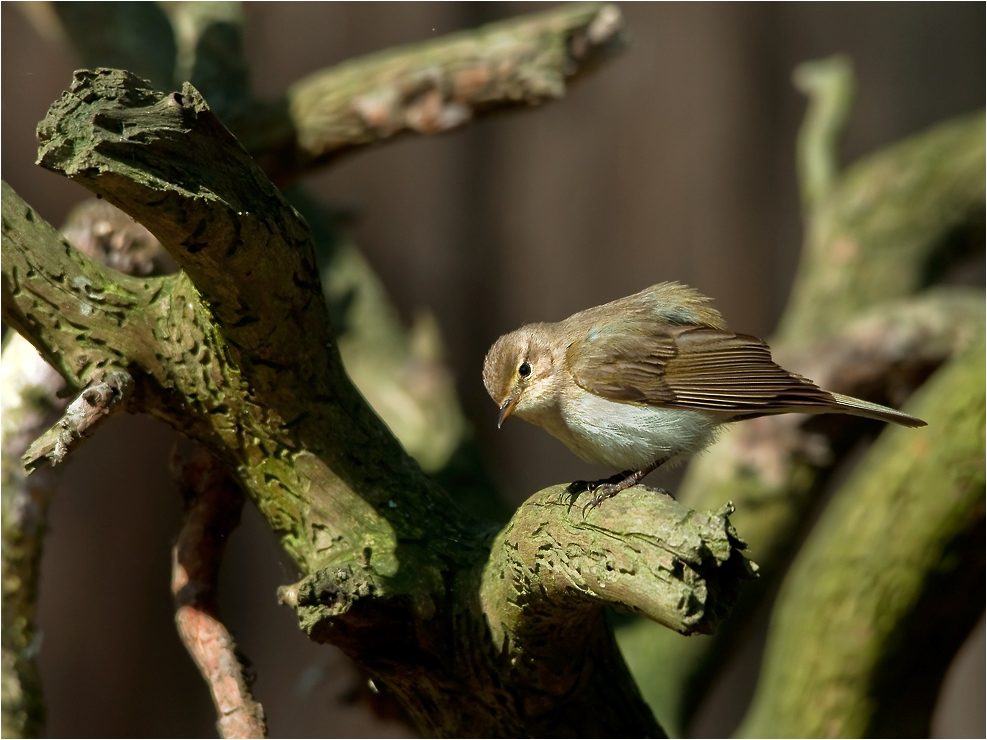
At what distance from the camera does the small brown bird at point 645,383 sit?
7.34ft

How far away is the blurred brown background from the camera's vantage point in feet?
14.0

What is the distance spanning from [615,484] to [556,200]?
9.24ft

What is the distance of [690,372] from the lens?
2322mm

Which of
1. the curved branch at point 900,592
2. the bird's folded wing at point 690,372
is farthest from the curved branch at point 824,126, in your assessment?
the bird's folded wing at point 690,372

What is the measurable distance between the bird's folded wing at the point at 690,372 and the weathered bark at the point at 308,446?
0.51 metres

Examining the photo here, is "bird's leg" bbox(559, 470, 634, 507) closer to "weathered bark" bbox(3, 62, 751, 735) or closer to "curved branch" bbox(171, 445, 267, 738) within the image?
"weathered bark" bbox(3, 62, 751, 735)

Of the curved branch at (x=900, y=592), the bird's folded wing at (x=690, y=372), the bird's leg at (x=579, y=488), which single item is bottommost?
the curved branch at (x=900, y=592)

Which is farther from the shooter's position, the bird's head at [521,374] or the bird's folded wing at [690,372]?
the bird's head at [521,374]

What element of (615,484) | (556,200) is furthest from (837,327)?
(615,484)

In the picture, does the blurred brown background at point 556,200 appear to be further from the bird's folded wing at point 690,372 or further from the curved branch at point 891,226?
the bird's folded wing at point 690,372

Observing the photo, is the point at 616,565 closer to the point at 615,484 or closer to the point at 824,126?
the point at 615,484

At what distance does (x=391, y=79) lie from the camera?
3398 millimetres

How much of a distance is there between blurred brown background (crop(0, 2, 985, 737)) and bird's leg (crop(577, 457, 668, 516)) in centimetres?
202

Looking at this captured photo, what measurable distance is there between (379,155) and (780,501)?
2.60 meters
